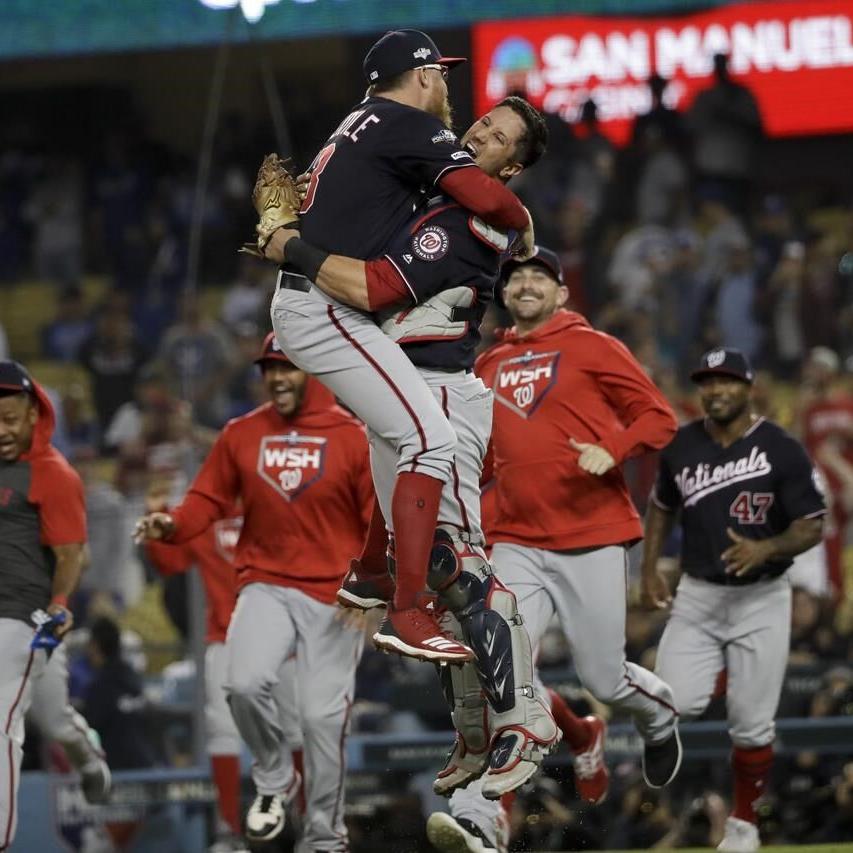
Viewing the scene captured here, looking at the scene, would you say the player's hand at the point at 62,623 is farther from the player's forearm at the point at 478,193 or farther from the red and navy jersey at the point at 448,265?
the player's forearm at the point at 478,193

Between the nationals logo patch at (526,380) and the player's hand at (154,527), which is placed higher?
the nationals logo patch at (526,380)

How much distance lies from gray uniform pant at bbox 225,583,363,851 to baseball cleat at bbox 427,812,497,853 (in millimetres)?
1751

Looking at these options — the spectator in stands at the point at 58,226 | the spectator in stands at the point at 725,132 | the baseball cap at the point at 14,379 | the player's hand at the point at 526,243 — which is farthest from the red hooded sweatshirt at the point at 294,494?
the spectator in stands at the point at 58,226

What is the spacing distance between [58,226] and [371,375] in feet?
44.7

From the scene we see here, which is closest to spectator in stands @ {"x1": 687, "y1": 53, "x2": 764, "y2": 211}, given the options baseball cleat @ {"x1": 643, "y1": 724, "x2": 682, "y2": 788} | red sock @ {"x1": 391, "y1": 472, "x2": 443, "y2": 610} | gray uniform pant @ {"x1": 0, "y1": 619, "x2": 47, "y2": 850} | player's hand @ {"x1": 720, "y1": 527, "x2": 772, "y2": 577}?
player's hand @ {"x1": 720, "y1": 527, "x2": 772, "y2": 577}

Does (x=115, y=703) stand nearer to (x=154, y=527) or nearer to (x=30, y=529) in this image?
(x=154, y=527)

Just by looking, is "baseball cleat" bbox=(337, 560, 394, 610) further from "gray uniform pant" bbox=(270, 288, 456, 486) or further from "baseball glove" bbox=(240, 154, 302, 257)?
"baseball glove" bbox=(240, 154, 302, 257)

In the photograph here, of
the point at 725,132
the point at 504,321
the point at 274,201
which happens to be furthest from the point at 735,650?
the point at 725,132

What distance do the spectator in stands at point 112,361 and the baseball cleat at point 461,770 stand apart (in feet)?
28.1

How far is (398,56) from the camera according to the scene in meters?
6.14

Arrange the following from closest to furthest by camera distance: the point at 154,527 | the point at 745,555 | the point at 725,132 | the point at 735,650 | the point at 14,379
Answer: the point at 14,379 < the point at 154,527 < the point at 745,555 < the point at 735,650 < the point at 725,132

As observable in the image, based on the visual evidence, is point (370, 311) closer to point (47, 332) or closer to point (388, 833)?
point (388, 833)

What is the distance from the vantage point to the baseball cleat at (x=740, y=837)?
848 cm

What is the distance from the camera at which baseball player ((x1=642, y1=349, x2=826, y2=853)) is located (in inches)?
340
